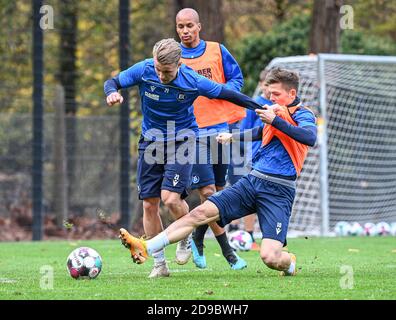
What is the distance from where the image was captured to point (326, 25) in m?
17.9

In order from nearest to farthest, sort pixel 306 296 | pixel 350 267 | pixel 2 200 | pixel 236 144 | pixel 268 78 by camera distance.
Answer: pixel 306 296, pixel 268 78, pixel 350 267, pixel 236 144, pixel 2 200

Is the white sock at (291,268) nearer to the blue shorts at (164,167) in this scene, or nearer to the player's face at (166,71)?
the blue shorts at (164,167)

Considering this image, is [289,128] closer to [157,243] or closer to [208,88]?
[208,88]

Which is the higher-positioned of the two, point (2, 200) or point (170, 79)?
point (170, 79)

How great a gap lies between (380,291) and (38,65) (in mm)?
8947

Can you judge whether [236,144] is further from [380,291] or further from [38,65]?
[380,291]

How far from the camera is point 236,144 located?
13.3 meters

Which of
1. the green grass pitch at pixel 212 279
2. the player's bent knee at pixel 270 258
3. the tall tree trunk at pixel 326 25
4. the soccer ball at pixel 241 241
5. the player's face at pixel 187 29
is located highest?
the tall tree trunk at pixel 326 25

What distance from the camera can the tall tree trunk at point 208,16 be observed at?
16548mm

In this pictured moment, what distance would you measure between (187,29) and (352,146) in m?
8.52

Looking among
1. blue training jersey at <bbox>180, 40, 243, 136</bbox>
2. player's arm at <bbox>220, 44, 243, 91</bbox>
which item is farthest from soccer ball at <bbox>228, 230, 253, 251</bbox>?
player's arm at <bbox>220, 44, 243, 91</bbox>

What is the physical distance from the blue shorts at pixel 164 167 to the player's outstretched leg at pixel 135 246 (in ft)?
2.84

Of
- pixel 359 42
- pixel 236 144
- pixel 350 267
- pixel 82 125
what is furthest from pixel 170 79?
pixel 359 42

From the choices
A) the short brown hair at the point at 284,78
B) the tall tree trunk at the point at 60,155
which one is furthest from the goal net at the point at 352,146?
the short brown hair at the point at 284,78
